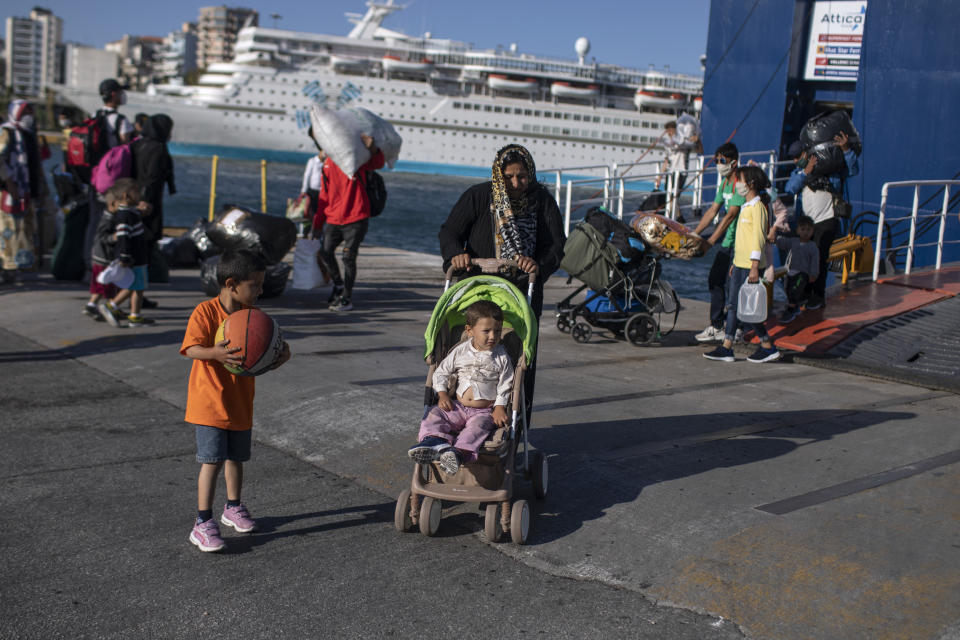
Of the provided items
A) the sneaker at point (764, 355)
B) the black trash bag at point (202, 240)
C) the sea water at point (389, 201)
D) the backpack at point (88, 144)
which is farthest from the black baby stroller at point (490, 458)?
the sea water at point (389, 201)

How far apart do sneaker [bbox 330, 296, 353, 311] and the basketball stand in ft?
18.5

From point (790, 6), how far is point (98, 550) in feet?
56.1

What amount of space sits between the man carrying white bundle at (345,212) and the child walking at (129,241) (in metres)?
1.86

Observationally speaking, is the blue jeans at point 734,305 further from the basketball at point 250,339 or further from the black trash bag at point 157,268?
the black trash bag at point 157,268

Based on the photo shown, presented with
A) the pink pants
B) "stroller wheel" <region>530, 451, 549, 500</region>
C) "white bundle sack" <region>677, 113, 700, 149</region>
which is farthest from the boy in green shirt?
"white bundle sack" <region>677, 113, 700, 149</region>

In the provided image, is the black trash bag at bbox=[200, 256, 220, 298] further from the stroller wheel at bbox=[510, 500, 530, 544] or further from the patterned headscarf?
the stroller wheel at bbox=[510, 500, 530, 544]

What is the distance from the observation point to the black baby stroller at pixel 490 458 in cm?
396

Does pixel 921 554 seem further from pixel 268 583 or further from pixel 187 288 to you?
pixel 187 288

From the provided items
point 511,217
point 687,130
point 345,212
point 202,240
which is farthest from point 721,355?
point 687,130

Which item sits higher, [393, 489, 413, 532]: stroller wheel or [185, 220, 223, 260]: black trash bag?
[185, 220, 223, 260]: black trash bag

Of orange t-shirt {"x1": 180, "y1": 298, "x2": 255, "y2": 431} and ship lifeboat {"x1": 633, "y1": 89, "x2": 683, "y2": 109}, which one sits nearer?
orange t-shirt {"x1": 180, "y1": 298, "x2": 255, "y2": 431}

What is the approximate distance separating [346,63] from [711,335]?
217 feet

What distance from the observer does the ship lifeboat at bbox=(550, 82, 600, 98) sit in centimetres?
6866

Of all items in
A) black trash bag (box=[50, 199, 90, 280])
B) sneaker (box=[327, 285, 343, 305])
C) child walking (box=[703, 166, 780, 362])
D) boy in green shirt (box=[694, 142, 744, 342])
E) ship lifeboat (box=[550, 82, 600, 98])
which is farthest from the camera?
ship lifeboat (box=[550, 82, 600, 98])
